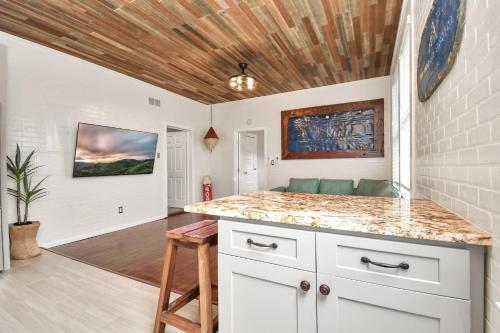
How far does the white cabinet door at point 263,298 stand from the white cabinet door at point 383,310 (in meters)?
0.07

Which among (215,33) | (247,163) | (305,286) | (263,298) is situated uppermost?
(215,33)

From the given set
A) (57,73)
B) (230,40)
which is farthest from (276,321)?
(57,73)

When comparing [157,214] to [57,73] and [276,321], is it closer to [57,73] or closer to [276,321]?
[57,73]

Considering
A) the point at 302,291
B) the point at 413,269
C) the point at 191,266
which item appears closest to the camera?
the point at 413,269

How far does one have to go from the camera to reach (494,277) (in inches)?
26.4

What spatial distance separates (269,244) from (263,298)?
0.26 metres

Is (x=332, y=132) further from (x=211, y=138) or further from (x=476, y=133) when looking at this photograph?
(x=476, y=133)

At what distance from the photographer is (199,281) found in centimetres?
133

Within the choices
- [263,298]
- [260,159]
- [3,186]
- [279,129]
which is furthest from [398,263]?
[260,159]

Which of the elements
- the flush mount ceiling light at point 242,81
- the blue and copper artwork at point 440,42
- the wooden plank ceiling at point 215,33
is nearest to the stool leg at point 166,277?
the blue and copper artwork at point 440,42

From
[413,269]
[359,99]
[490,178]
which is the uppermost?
[359,99]

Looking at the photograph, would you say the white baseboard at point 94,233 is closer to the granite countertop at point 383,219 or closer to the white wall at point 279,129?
the white wall at point 279,129

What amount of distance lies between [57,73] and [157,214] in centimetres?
277

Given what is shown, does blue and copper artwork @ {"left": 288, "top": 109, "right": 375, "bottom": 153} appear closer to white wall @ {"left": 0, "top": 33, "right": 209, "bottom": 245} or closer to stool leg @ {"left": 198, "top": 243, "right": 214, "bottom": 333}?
white wall @ {"left": 0, "top": 33, "right": 209, "bottom": 245}
